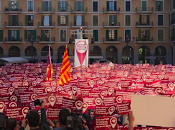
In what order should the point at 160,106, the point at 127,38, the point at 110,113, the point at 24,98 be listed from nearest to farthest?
the point at 160,106 < the point at 110,113 < the point at 24,98 < the point at 127,38

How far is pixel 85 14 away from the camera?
55.6 metres

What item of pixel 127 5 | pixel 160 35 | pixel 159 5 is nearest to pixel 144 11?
pixel 159 5

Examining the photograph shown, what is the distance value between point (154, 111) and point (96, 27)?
49.0 metres

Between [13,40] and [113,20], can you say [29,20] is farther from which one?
[113,20]

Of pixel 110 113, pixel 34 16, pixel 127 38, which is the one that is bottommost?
pixel 110 113

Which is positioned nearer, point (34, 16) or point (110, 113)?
point (110, 113)

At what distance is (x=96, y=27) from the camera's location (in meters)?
55.7

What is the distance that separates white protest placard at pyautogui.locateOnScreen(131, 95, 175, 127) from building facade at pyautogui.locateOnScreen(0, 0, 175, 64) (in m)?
47.6

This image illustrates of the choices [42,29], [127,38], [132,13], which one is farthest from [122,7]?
[42,29]

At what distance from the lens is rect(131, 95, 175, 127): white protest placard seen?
23.3 feet

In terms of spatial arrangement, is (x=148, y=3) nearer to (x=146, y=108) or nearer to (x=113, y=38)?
(x=113, y=38)

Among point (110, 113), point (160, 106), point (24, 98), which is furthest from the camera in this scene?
point (24, 98)

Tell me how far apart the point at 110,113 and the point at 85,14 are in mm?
46860

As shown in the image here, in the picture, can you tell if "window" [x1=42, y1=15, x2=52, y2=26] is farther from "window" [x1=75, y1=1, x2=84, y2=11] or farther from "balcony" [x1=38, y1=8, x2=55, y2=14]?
"window" [x1=75, y1=1, x2=84, y2=11]
